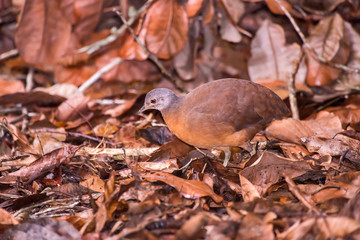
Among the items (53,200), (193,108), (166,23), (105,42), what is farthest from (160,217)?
(105,42)

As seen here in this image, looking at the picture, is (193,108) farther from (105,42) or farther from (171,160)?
(105,42)

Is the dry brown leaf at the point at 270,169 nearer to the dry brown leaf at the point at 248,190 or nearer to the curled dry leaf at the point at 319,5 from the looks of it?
the dry brown leaf at the point at 248,190

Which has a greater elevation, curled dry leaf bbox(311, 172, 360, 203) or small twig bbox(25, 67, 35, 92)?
curled dry leaf bbox(311, 172, 360, 203)

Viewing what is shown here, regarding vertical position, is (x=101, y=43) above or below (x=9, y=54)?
above

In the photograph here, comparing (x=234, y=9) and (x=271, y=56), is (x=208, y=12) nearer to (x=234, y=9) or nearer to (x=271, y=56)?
(x=234, y=9)

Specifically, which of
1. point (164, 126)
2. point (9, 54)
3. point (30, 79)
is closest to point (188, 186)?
point (164, 126)

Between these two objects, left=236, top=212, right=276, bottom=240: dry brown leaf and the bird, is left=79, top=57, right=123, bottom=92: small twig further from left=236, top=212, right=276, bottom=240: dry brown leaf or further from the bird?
left=236, top=212, right=276, bottom=240: dry brown leaf

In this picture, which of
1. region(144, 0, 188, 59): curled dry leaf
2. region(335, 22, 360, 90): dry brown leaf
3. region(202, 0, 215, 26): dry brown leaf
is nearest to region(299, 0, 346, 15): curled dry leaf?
region(335, 22, 360, 90): dry brown leaf
